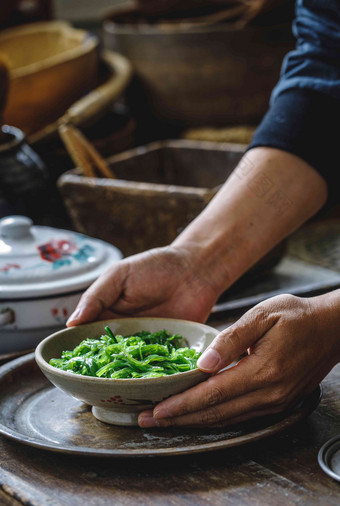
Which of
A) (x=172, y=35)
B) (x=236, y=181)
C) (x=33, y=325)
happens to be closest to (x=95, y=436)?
(x=33, y=325)

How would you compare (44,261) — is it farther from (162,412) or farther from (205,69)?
(205,69)

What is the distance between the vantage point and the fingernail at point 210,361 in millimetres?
1066

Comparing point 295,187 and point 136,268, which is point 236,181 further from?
point 136,268

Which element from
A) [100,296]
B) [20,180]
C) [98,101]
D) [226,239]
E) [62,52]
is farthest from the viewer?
[62,52]

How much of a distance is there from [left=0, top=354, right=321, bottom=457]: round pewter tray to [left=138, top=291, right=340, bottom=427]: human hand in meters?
0.02

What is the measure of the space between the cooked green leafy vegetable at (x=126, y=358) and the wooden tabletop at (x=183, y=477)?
14 cm

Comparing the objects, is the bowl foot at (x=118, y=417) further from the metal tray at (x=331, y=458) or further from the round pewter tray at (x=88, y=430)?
the metal tray at (x=331, y=458)

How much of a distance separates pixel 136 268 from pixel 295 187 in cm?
43

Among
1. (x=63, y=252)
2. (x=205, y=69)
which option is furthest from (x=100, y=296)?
(x=205, y=69)

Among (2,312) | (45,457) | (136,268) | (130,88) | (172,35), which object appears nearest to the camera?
(45,457)

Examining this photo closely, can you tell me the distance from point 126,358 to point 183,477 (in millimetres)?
228

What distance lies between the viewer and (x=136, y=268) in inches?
55.7

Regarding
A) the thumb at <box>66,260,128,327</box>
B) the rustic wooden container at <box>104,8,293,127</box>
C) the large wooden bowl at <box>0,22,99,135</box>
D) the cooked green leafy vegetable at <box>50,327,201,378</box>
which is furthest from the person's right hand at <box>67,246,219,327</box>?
the rustic wooden container at <box>104,8,293,127</box>

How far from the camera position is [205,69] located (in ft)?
11.1
